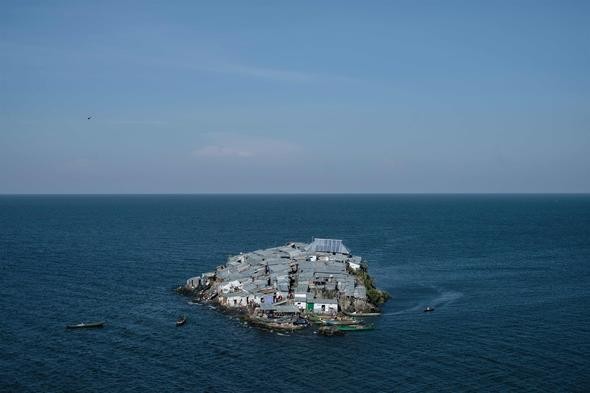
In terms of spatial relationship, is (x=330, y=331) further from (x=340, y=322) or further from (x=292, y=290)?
(x=292, y=290)

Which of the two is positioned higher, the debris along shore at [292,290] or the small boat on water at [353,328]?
the debris along shore at [292,290]

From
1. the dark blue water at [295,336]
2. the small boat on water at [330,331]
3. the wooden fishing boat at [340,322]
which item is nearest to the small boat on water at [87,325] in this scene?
the dark blue water at [295,336]

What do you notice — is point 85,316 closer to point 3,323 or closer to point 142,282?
point 3,323

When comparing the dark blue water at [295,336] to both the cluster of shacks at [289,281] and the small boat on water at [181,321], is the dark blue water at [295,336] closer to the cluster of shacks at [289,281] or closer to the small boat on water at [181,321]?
the small boat on water at [181,321]

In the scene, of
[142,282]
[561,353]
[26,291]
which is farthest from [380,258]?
[26,291]

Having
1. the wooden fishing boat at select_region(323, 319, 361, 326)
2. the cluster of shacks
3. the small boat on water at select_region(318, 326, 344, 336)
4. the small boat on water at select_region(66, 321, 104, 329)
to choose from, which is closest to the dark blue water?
the small boat on water at select_region(318, 326, 344, 336)

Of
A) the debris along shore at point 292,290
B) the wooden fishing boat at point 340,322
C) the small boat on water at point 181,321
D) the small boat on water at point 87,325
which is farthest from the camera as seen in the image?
the debris along shore at point 292,290

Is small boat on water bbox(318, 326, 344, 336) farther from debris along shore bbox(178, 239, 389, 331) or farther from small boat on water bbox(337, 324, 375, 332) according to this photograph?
debris along shore bbox(178, 239, 389, 331)

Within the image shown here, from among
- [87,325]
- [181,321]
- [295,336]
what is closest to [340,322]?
[295,336]
